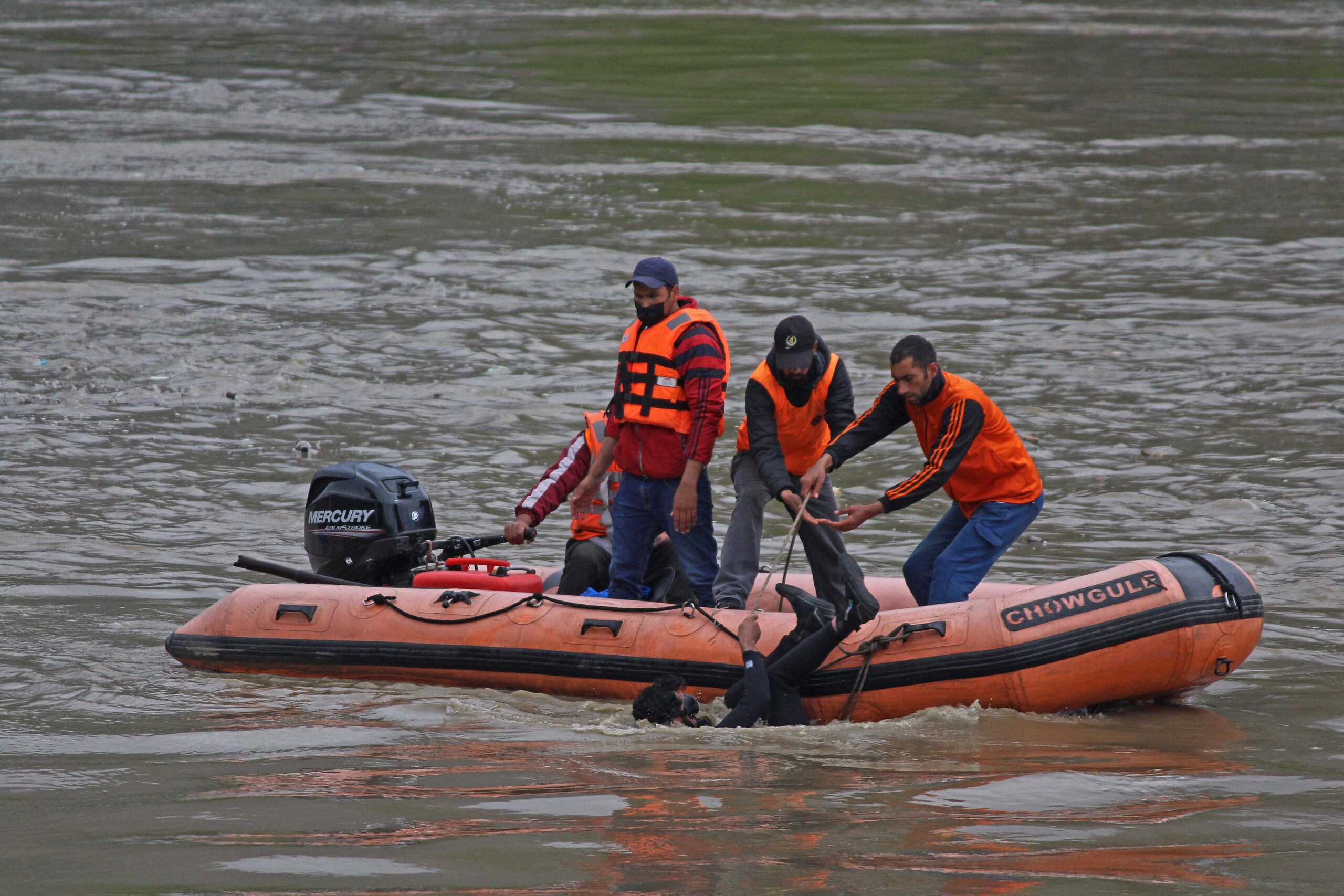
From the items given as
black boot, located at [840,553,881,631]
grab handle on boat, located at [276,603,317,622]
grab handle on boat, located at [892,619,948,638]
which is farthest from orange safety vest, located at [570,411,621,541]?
grab handle on boat, located at [892,619,948,638]

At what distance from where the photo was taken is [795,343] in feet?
20.1

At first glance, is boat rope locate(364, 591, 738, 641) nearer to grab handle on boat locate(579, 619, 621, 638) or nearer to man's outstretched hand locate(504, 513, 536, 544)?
grab handle on boat locate(579, 619, 621, 638)

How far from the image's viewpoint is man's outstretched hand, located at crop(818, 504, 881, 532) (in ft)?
→ 20.0

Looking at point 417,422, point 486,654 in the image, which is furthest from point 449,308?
point 486,654

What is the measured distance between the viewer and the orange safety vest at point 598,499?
22.3ft

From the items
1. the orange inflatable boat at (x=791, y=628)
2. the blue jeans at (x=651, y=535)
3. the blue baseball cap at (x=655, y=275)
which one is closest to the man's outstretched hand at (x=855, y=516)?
the orange inflatable boat at (x=791, y=628)

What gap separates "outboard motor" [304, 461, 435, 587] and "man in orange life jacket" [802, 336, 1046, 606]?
191 centimetres

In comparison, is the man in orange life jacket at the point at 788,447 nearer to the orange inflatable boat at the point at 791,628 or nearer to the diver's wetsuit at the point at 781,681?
the orange inflatable boat at the point at 791,628

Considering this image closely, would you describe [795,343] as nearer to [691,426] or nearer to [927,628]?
[691,426]

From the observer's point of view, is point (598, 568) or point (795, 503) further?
point (598, 568)

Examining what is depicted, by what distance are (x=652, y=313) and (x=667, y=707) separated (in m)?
1.63

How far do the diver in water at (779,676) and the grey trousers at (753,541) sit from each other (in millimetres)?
430

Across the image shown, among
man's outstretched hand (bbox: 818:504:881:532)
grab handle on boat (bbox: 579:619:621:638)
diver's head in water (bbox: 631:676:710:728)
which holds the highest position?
man's outstretched hand (bbox: 818:504:881:532)

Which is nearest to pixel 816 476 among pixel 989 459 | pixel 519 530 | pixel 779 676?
pixel 989 459
